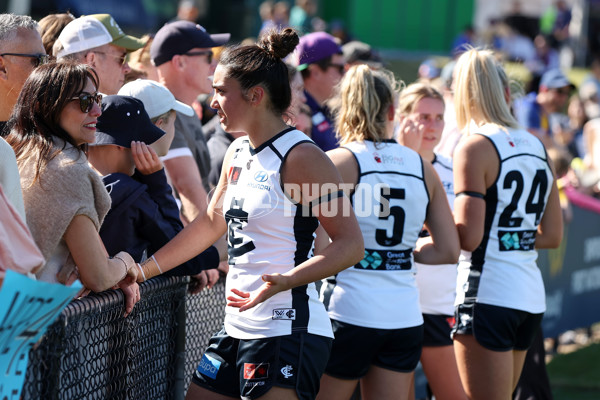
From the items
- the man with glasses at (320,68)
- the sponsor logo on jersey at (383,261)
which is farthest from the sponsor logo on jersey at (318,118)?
the sponsor logo on jersey at (383,261)

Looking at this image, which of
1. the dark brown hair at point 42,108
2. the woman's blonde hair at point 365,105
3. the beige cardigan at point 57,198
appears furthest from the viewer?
the woman's blonde hair at point 365,105

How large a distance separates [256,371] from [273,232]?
508mm

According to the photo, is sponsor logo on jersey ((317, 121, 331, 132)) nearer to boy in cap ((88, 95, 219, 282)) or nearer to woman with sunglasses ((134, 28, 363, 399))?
boy in cap ((88, 95, 219, 282))

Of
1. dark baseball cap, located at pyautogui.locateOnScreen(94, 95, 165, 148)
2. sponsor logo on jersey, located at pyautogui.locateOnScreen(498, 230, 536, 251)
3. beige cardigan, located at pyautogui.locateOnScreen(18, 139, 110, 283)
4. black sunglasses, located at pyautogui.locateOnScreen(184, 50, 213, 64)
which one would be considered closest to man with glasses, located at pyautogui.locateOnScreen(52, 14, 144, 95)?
black sunglasses, located at pyautogui.locateOnScreen(184, 50, 213, 64)

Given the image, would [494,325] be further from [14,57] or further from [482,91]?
[14,57]

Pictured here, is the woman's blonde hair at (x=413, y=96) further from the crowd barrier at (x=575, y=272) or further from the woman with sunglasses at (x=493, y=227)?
the crowd barrier at (x=575, y=272)

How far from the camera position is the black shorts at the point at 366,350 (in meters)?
3.83

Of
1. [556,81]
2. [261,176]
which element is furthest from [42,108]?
[556,81]

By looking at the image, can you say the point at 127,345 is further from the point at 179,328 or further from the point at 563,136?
the point at 563,136

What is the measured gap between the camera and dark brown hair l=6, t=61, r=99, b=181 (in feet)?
9.78

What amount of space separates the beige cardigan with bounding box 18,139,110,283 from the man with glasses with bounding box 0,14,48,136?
30.6 inches

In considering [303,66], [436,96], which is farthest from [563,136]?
[436,96]

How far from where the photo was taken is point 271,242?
3.12 m

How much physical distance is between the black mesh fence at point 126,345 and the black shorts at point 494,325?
1.27 meters
